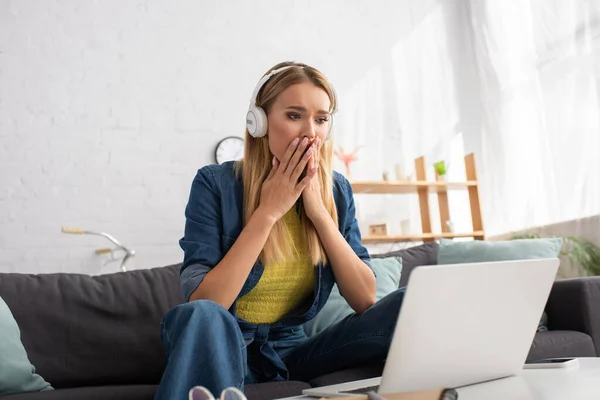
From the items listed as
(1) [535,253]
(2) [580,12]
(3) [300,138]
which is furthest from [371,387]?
(2) [580,12]

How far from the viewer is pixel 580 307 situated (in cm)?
220

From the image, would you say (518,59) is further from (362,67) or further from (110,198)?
(110,198)

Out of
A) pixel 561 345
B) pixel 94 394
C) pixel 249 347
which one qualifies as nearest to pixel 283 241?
pixel 249 347

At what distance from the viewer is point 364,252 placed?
70.8 inches

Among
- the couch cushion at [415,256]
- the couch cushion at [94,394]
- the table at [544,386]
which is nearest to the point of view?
the table at [544,386]

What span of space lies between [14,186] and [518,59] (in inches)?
135

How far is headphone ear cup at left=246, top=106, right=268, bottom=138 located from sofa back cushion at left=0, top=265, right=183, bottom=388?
799mm

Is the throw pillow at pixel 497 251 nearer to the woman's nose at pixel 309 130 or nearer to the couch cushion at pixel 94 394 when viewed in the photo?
the woman's nose at pixel 309 130

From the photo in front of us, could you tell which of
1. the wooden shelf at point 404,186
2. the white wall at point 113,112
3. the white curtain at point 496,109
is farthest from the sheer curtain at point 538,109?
the white wall at point 113,112

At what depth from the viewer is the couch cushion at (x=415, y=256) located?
260 cm

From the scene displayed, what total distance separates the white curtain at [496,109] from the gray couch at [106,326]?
74.1 inches

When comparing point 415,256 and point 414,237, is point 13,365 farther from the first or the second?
point 414,237

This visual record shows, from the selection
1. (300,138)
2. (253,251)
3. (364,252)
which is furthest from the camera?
(364,252)

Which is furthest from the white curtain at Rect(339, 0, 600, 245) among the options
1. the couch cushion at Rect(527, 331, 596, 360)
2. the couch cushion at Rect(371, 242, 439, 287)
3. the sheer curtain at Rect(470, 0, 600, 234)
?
the couch cushion at Rect(527, 331, 596, 360)
